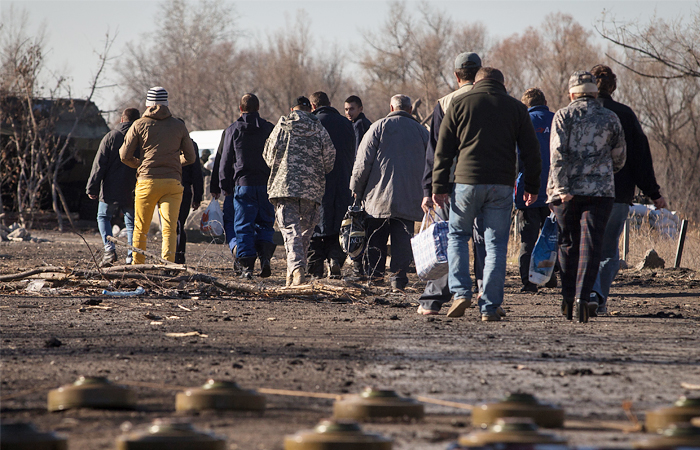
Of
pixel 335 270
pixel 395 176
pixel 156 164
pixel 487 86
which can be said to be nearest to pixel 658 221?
pixel 335 270

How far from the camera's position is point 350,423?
8.66 feet

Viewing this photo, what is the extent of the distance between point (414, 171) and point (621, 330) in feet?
11.7

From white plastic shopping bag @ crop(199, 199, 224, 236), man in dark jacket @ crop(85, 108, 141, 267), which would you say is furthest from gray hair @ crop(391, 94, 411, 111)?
white plastic shopping bag @ crop(199, 199, 224, 236)

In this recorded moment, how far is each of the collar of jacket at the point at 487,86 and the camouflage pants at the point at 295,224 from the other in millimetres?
2638

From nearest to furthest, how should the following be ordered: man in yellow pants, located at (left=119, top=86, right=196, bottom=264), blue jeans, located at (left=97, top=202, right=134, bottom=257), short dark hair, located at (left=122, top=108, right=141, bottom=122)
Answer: man in yellow pants, located at (left=119, top=86, right=196, bottom=264)
short dark hair, located at (left=122, top=108, right=141, bottom=122)
blue jeans, located at (left=97, top=202, right=134, bottom=257)

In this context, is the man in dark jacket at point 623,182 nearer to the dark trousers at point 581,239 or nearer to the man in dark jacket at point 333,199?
the dark trousers at point 581,239

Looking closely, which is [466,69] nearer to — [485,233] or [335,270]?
[485,233]

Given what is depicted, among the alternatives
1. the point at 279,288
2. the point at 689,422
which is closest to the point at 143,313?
the point at 279,288

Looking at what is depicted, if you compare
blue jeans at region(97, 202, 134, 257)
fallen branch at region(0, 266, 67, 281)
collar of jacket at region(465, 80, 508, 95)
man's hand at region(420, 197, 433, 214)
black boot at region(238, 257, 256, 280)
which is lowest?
fallen branch at region(0, 266, 67, 281)

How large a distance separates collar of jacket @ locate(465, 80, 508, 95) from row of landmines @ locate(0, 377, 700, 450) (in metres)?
3.72

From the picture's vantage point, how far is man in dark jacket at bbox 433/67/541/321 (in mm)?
6387

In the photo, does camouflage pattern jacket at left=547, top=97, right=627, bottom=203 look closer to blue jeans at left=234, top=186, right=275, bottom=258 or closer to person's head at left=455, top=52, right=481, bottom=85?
person's head at left=455, top=52, right=481, bottom=85

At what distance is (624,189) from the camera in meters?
7.00

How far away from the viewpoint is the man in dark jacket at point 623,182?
22.9 ft
